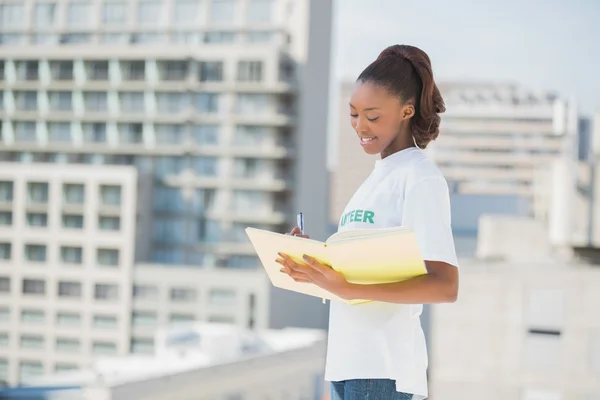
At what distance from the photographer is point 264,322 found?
80.4 feet

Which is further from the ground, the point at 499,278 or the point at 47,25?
the point at 47,25

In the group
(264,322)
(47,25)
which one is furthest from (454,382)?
(47,25)

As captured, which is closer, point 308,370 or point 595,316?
point 595,316

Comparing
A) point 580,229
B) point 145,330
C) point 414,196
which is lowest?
point 145,330

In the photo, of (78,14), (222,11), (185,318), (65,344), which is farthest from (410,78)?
(78,14)

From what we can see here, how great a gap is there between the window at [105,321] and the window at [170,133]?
16.5 feet

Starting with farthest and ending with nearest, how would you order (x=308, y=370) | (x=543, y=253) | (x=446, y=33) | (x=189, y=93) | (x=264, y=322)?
(x=189, y=93) < (x=264, y=322) < (x=446, y=33) < (x=308, y=370) < (x=543, y=253)

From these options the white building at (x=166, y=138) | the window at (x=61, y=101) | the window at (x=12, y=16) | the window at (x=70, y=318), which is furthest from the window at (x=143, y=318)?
the window at (x=12, y=16)

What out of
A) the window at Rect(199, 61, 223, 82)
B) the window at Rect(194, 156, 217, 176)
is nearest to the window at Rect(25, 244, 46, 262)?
the window at Rect(194, 156, 217, 176)

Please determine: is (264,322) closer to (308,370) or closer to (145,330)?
(145,330)

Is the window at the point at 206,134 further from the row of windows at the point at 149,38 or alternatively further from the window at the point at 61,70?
the window at the point at 61,70

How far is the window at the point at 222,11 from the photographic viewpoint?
90.9ft

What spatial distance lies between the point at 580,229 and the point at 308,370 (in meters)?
7.26

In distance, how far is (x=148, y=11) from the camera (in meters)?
28.5
